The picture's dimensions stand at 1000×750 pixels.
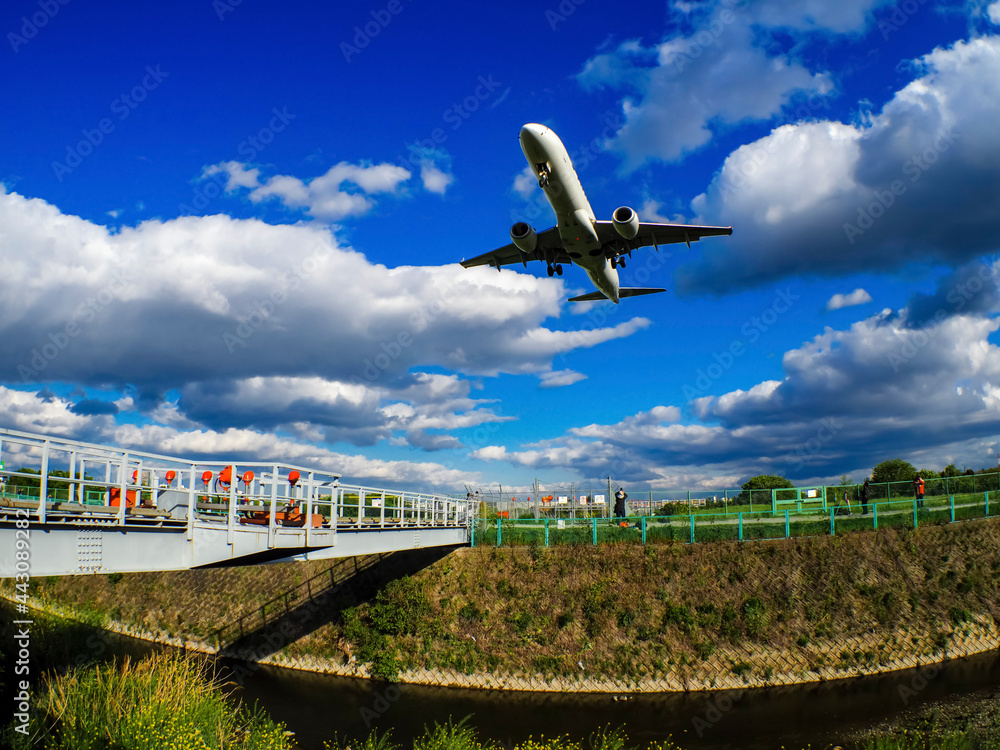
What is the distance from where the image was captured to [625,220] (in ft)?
84.2

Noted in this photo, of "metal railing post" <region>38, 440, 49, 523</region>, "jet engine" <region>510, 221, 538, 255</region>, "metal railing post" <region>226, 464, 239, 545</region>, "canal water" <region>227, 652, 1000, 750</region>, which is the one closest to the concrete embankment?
"canal water" <region>227, 652, 1000, 750</region>

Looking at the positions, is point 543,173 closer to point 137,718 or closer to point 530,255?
point 530,255

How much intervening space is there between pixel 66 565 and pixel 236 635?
2273 cm

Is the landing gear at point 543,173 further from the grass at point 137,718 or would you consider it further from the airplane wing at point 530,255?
the grass at point 137,718

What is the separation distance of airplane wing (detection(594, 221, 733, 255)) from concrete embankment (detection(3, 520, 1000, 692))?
Answer: 1421 centimetres

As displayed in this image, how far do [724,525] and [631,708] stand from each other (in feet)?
33.3

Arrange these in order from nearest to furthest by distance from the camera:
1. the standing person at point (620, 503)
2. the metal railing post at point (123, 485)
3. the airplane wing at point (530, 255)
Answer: the metal railing post at point (123, 485), the airplane wing at point (530, 255), the standing person at point (620, 503)

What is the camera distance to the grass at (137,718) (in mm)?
13008

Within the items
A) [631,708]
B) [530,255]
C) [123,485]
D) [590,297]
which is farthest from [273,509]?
[590,297]

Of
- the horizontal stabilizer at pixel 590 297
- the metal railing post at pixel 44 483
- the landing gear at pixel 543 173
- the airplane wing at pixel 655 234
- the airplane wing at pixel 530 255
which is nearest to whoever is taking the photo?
the metal railing post at pixel 44 483

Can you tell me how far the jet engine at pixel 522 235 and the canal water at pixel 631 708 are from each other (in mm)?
19185

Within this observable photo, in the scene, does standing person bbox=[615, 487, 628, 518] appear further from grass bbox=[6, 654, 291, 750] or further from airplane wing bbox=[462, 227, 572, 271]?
grass bbox=[6, 654, 291, 750]

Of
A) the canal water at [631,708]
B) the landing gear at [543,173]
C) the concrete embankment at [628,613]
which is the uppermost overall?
the landing gear at [543,173]

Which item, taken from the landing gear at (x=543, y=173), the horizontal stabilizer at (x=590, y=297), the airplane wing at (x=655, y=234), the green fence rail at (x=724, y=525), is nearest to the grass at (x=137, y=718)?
the green fence rail at (x=724, y=525)
